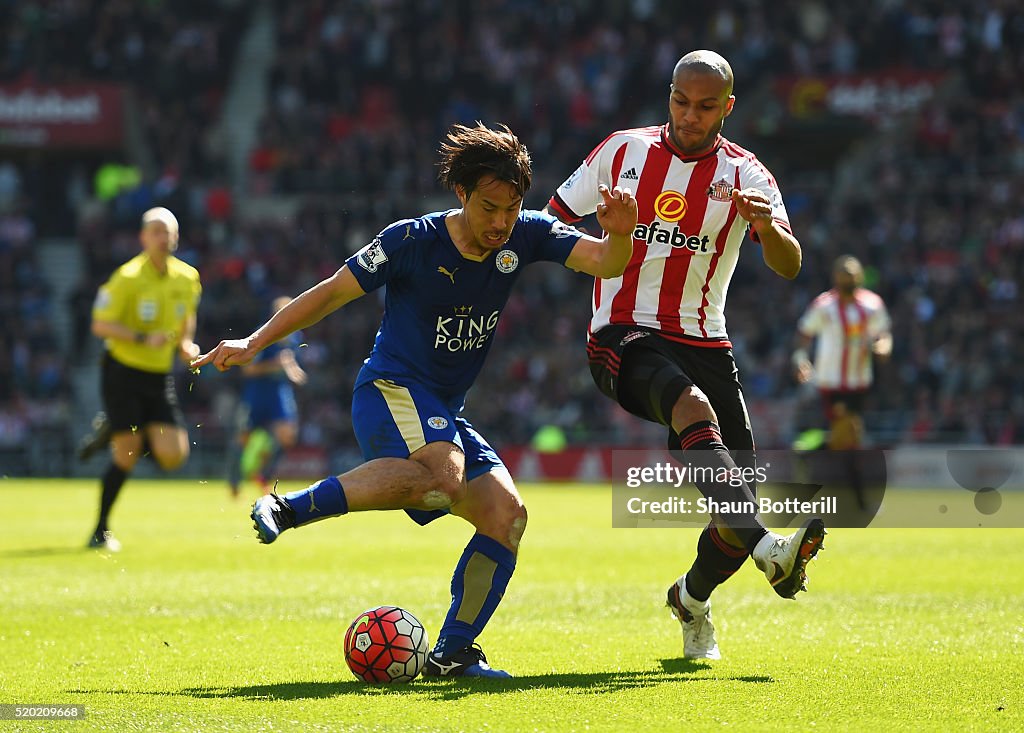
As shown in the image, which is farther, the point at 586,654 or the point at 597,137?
the point at 597,137

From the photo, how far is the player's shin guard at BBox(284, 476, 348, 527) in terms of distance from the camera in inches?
227

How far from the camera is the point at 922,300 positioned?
84.4 feet

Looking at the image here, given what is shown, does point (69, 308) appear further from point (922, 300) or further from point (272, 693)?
point (272, 693)

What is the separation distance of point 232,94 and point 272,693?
3106 cm

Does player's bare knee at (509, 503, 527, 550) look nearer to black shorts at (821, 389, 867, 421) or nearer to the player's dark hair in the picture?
the player's dark hair

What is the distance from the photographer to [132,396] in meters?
12.4

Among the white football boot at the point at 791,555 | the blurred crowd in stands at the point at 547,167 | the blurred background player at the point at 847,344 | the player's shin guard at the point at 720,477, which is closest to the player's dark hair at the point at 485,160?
the player's shin guard at the point at 720,477

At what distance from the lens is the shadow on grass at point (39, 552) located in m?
11.7

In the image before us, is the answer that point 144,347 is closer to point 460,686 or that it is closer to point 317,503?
point 317,503

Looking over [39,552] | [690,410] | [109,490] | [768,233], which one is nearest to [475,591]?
[690,410]

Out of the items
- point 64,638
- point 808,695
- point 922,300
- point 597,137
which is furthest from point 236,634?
point 597,137

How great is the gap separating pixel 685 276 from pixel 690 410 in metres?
0.82

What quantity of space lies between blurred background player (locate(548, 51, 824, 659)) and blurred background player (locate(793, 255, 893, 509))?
903 centimetres

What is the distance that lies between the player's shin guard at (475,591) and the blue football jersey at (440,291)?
66 centimetres
